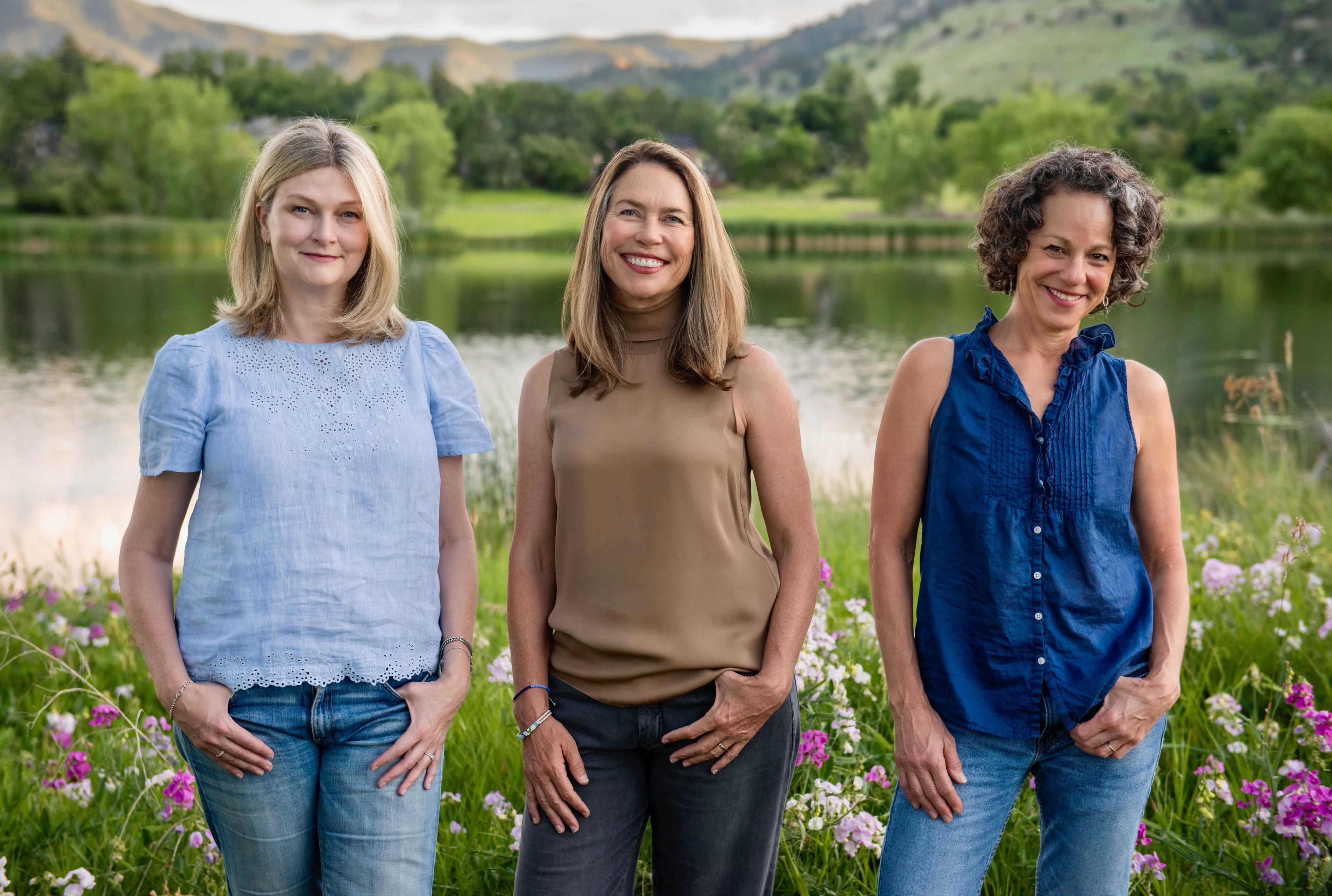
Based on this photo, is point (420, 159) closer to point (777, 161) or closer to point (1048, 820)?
point (777, 161)

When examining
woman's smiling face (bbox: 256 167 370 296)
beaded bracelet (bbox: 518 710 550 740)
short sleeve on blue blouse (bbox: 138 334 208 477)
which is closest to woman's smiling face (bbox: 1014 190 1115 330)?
beaded bracelet (bbox: 518 710 550 740)

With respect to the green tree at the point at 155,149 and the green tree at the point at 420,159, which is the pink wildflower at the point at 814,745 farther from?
the green tree at the point at 420,159

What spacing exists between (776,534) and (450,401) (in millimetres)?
779

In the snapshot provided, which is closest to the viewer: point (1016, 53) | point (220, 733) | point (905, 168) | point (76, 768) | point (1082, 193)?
point (220, 733)

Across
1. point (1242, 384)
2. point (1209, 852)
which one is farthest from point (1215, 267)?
point (1209, 852)

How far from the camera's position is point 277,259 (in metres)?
2.18

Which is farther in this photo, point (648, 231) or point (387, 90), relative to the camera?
point (387, 90)

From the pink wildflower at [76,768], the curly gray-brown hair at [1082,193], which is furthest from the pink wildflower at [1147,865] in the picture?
the pink wildflower at [76,768]

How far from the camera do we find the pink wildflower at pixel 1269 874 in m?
2.49

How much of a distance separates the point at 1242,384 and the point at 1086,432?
367 cm

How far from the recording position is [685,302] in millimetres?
2301

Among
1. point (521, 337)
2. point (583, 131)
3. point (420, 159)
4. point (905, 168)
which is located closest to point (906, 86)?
point (583, 131)

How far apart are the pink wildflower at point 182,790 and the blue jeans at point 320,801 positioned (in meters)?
0.75

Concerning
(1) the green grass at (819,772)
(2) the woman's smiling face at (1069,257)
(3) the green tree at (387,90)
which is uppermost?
(3) the green tree at (387,90)
